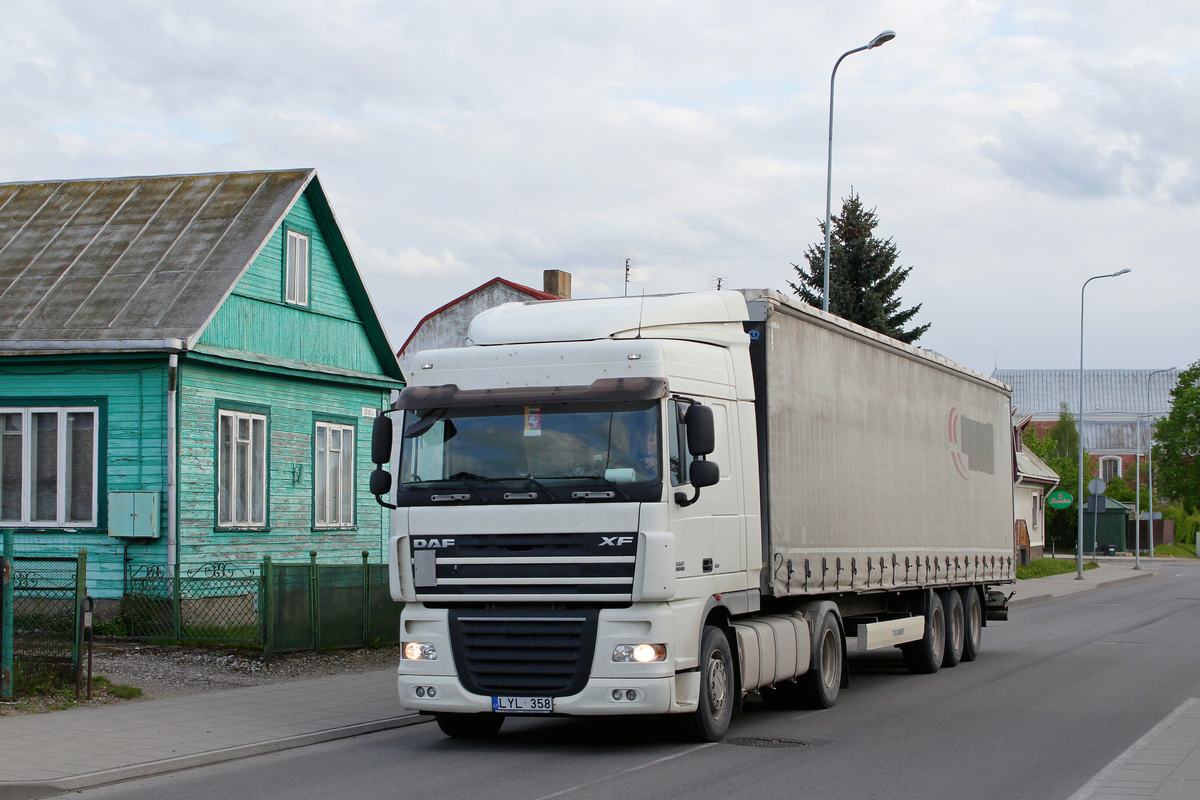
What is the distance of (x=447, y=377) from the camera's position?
10.7 meters

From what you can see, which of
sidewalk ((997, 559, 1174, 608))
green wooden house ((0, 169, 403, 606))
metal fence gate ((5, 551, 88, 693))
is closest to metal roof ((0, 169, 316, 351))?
green wooden house ((0, 169, 403, 606))

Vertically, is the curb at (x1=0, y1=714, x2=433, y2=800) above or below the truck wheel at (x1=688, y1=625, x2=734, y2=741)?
below

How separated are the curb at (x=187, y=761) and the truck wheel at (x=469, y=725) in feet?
2.53

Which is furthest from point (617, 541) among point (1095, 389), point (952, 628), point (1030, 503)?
point (1095, 389)

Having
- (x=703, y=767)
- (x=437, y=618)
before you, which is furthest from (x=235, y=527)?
(x=703, y=767)

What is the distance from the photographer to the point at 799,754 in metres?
10.3

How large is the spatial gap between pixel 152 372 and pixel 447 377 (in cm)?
969

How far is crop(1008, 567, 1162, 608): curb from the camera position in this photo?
32.6 metres

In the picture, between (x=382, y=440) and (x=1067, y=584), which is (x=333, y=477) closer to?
(x=382, y=440)

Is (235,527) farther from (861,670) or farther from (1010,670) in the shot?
(1010,670)

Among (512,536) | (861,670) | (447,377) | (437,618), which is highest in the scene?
(447,377)

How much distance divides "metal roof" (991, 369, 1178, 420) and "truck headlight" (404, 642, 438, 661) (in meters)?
110

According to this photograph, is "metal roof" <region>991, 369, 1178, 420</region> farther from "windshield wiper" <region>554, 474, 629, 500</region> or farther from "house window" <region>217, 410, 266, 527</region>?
"windshield wiper" <region>554, 474, 629, 500</region>

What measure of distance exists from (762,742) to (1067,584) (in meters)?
33.0
